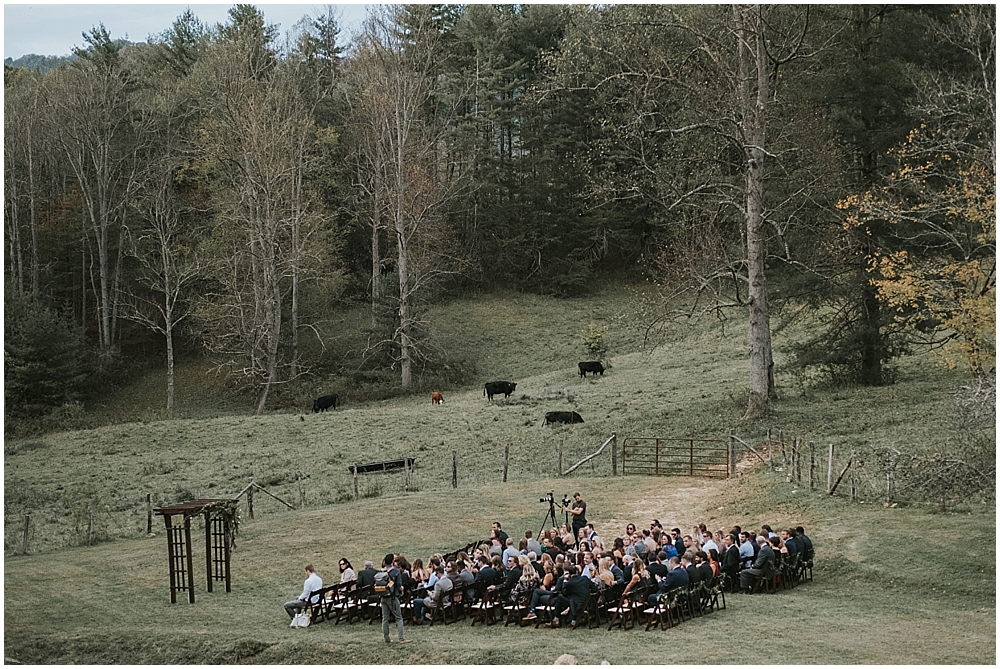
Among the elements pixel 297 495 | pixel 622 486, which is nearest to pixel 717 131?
pixel 622 486

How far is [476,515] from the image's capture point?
83.7 ft

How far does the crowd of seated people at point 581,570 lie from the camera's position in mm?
17031

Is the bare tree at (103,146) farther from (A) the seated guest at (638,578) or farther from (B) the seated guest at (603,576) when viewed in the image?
(A) the seated guest at (638,578)

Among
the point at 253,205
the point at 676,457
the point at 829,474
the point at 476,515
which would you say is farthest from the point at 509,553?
the point at 253,205

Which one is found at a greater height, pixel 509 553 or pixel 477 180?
pixel 477 180

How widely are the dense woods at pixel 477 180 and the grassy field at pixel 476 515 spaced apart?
341 centimetres

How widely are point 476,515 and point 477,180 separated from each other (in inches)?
1756

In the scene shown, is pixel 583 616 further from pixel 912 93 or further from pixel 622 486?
pixel 912 93

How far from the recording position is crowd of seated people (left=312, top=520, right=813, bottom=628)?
17.0m

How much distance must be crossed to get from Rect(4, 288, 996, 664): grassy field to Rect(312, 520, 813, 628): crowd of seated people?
23.9 inches

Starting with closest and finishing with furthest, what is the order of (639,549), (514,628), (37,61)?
(514,628), (639,549), (37,61)

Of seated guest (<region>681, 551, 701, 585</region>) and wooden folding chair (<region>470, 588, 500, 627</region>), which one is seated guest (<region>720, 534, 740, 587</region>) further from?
wooden folding chair (<region>470, 588, 500, 627</region>)

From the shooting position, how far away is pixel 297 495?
100 feet

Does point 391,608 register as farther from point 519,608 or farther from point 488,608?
point 519,608
